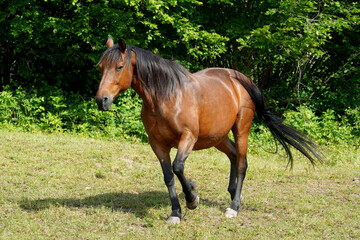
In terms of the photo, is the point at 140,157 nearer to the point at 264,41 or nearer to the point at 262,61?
the point at 264,41

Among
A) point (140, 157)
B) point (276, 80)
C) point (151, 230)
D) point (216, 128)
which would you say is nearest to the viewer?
point (151, 230)

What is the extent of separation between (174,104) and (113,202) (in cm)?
179

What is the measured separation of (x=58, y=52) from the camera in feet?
40.4

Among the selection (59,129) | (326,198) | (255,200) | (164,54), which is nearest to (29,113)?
(59,129)

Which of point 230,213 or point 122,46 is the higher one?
point 122,46

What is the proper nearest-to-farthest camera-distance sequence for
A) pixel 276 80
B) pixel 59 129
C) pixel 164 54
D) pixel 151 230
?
1. pixel 151 230
2. pixel 59 129
3. pixel 164 54
4. pixel 276 80

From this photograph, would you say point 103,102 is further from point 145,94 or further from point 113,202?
point 113,202

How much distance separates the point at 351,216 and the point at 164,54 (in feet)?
27.0

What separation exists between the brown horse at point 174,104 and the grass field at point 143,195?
0.43 m

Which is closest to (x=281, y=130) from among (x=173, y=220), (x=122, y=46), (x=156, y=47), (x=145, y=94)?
(x=173, y=220)

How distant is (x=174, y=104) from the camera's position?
4.55 m

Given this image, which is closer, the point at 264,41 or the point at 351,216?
the point at 351,216

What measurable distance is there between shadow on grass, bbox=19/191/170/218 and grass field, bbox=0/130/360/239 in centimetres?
1

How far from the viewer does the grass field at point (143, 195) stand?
14.4 ft
